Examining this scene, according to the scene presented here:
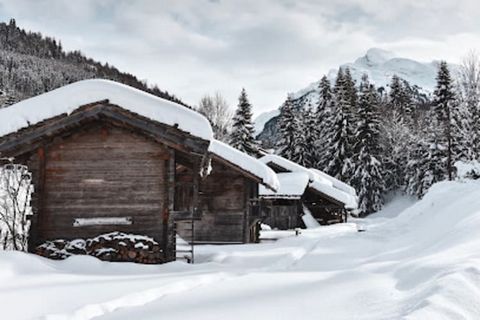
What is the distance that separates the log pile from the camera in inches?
471

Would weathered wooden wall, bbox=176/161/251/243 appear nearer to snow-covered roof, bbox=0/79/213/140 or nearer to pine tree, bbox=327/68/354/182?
snow-covered roof, bbox=0/79/213/140

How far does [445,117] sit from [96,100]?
42.9 m

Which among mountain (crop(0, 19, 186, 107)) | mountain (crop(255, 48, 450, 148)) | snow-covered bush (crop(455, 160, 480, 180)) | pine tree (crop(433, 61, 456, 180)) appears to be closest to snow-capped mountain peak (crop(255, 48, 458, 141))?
mountain (crop(255, 48, 450, 148))

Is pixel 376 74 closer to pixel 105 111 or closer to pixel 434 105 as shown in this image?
pixel 434 105

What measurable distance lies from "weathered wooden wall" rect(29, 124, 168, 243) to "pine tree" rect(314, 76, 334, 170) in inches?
1614

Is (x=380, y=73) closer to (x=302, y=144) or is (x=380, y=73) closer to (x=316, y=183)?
(x=302, y=144)

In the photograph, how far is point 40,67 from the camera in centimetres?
10681

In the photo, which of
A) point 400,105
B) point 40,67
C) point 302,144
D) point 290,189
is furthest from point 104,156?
point 40,67

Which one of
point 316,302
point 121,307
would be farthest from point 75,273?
point 316,302

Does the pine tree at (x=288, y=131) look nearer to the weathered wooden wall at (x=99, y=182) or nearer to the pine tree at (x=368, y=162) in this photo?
the pine tree at (x=368, y=162)

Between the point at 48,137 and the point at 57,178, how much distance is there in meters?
1.13

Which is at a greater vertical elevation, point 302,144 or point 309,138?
point 309,138

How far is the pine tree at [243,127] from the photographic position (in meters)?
46.1

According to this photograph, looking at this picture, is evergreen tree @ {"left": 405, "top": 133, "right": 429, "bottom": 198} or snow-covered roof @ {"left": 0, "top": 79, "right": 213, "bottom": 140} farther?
evergreen tree @ {"left": 405, "top": 133, "right": 429, "bottom": 198}
